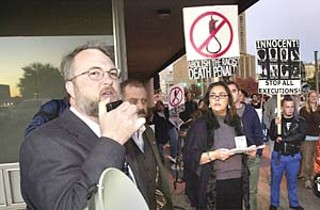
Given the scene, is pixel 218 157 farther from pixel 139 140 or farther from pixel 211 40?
pixel 139 140

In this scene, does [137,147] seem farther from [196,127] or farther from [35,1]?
[35,1]

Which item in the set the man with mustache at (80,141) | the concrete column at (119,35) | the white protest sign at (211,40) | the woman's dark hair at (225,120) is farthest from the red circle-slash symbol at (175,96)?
the man with mustache at (80,141)

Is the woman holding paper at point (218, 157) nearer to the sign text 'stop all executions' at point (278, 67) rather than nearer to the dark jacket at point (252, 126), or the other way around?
the dark jacket at point (252, 126)

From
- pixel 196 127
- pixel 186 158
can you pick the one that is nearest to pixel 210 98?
pixel 196 127

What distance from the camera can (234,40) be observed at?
367cm

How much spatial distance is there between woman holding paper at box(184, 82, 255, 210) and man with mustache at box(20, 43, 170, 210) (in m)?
1.98

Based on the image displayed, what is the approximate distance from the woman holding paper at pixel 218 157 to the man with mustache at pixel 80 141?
1980mm

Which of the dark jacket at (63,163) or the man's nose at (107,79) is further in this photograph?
the man's nose at (107,79)

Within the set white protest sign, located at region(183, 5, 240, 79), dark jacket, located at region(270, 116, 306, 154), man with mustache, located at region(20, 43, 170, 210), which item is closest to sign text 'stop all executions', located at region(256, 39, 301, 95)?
dark jacket, located at region(270, 116, 306, 154)

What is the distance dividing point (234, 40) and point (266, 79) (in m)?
1.23

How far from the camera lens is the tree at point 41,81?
4387 mm

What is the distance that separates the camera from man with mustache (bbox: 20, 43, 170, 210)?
107 cm

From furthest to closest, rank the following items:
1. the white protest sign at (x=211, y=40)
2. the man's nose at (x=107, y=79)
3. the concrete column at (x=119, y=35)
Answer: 1. the concrete column at (x=119, y=35)
2. the white protest sign at (x=211, y=40)
3. the man's nose at (x=107, y=79)

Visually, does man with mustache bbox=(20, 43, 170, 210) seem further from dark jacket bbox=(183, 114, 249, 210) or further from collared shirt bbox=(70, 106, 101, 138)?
dark jacket bbox=(183, 114, 249, 210)
